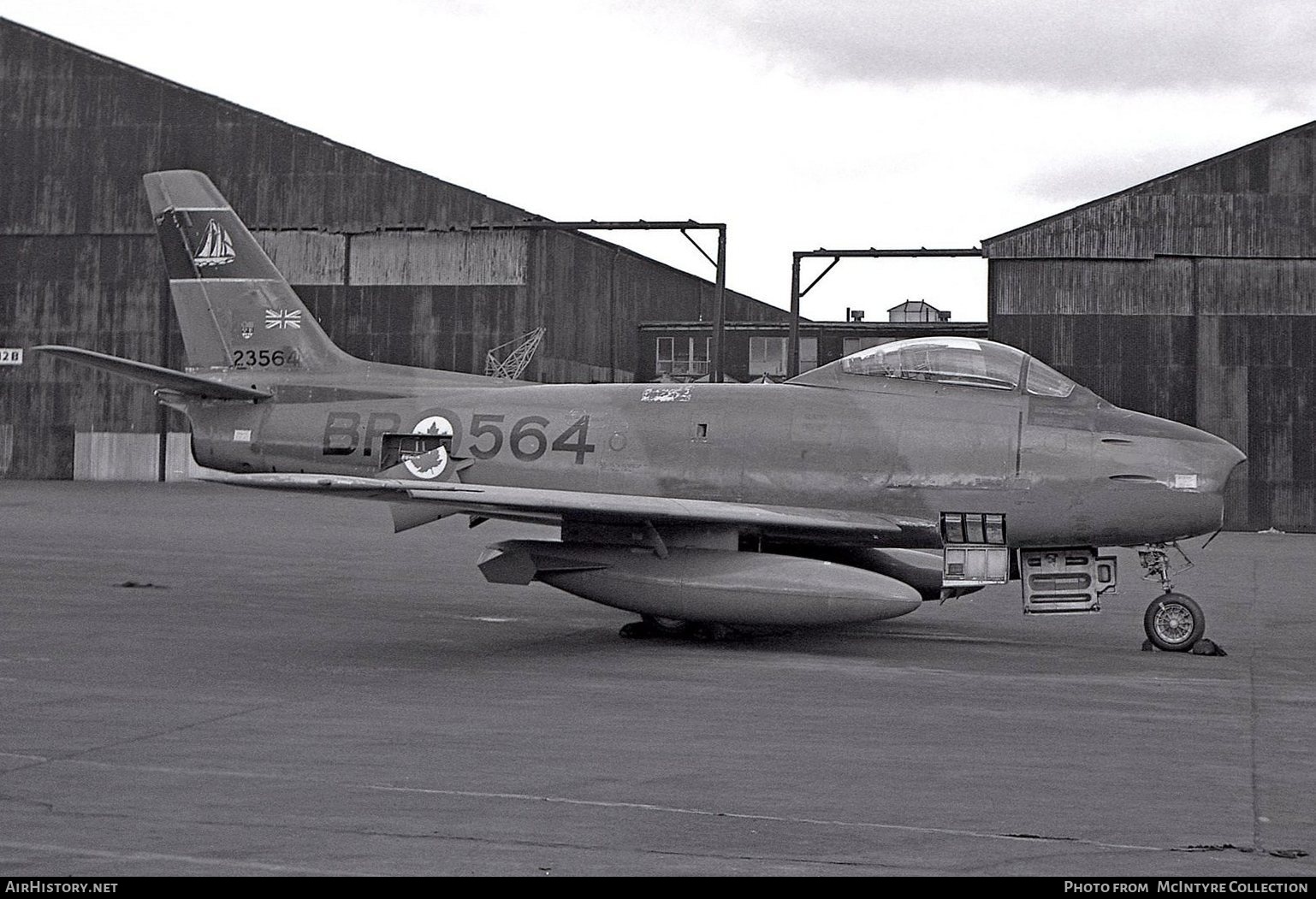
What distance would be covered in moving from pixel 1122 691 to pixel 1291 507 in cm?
2696

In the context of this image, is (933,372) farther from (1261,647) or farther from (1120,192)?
(1120,192)

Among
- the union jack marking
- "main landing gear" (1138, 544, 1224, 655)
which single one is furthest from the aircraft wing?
the union jack marking

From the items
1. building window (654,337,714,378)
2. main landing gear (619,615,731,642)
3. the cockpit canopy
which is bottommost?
main landing gear (619,615,731,642)

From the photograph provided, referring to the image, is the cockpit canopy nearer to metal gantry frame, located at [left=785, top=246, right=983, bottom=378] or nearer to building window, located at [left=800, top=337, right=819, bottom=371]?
metal gantry frame, located at [left=785, top=246, right=983, bottom=378]

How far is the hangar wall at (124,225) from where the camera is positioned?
39.2m

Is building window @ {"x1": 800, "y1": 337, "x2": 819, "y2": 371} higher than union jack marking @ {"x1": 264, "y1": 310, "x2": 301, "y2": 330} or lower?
higher

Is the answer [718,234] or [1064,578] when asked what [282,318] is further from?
[718,234]

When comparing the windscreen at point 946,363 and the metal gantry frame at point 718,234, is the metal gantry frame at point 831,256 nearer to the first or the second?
the metal gantry frame at point 718,234

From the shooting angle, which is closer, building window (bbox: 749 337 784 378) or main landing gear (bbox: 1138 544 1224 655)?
main landing gear (bbox: 1138 544 1224 655)

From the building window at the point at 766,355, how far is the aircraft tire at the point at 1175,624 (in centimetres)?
3751

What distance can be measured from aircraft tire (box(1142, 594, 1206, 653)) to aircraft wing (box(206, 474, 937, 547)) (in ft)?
6.79

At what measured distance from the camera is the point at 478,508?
1173cm

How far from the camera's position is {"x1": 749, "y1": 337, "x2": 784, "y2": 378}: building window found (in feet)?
163

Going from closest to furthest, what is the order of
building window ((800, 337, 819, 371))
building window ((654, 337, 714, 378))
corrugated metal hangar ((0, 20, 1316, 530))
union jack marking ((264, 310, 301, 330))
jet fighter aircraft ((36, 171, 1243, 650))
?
jet fighter aircraft ((36, 171, 1243, 650)), union jack marking ((264, 310, 301, 330)), corrugated metal hangar ((0, 20, 1316, 530)), building window ((654, 337, 714, 378)), building window ((800, 337, 819, 371))
